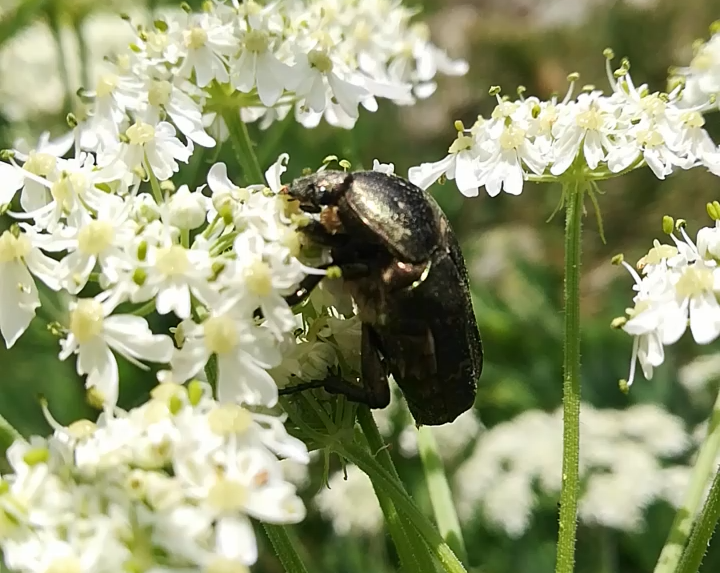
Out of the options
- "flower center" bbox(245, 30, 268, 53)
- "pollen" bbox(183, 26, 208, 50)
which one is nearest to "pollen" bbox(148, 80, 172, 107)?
"pollen" bbox(183, 26, 208, 50)

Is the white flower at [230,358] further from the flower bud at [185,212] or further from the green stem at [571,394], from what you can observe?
→ the green stem at [571,394]

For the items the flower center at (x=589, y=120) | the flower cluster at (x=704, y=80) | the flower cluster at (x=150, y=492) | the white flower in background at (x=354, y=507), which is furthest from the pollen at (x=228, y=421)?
the white flower in background at (x=354, y=507)

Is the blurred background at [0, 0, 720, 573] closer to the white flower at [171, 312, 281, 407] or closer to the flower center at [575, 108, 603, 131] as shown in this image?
the flower center at [575, 108, 603, 131]

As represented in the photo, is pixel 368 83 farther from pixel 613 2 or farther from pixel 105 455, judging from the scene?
pixel 613 2

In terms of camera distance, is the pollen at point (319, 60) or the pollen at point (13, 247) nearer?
the pollen at point (13, 247)

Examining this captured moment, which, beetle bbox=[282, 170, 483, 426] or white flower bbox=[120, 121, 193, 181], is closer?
beetle bbox=[282, 170, 483, 426]

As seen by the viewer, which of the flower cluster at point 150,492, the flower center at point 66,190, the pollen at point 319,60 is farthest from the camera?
the pollen at point 319,60
